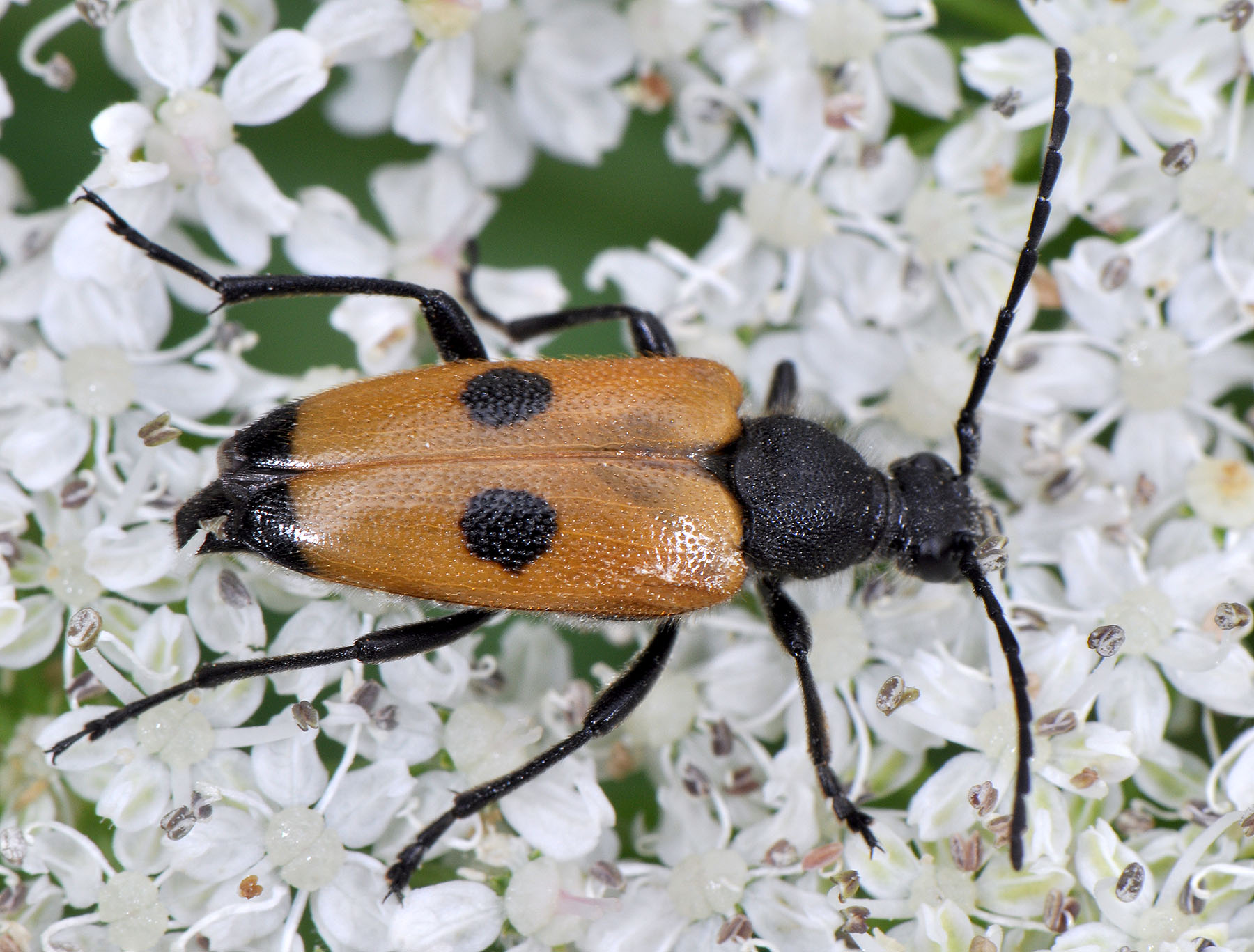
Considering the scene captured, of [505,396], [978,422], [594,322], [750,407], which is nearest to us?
[505,396]

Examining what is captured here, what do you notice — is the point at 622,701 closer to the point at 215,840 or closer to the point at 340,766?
the point at 340,766

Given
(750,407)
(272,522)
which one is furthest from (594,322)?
(272,522)

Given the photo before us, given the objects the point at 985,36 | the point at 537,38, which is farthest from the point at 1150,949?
the point at 537,38

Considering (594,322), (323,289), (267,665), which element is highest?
(323,289)

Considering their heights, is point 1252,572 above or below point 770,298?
below

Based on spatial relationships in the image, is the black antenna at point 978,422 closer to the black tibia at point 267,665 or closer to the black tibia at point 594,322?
the black tibia at point 594,322

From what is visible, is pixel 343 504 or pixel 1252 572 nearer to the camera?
pixel 343 504

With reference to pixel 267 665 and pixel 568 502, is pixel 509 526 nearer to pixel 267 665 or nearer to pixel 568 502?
pixel 568 502
